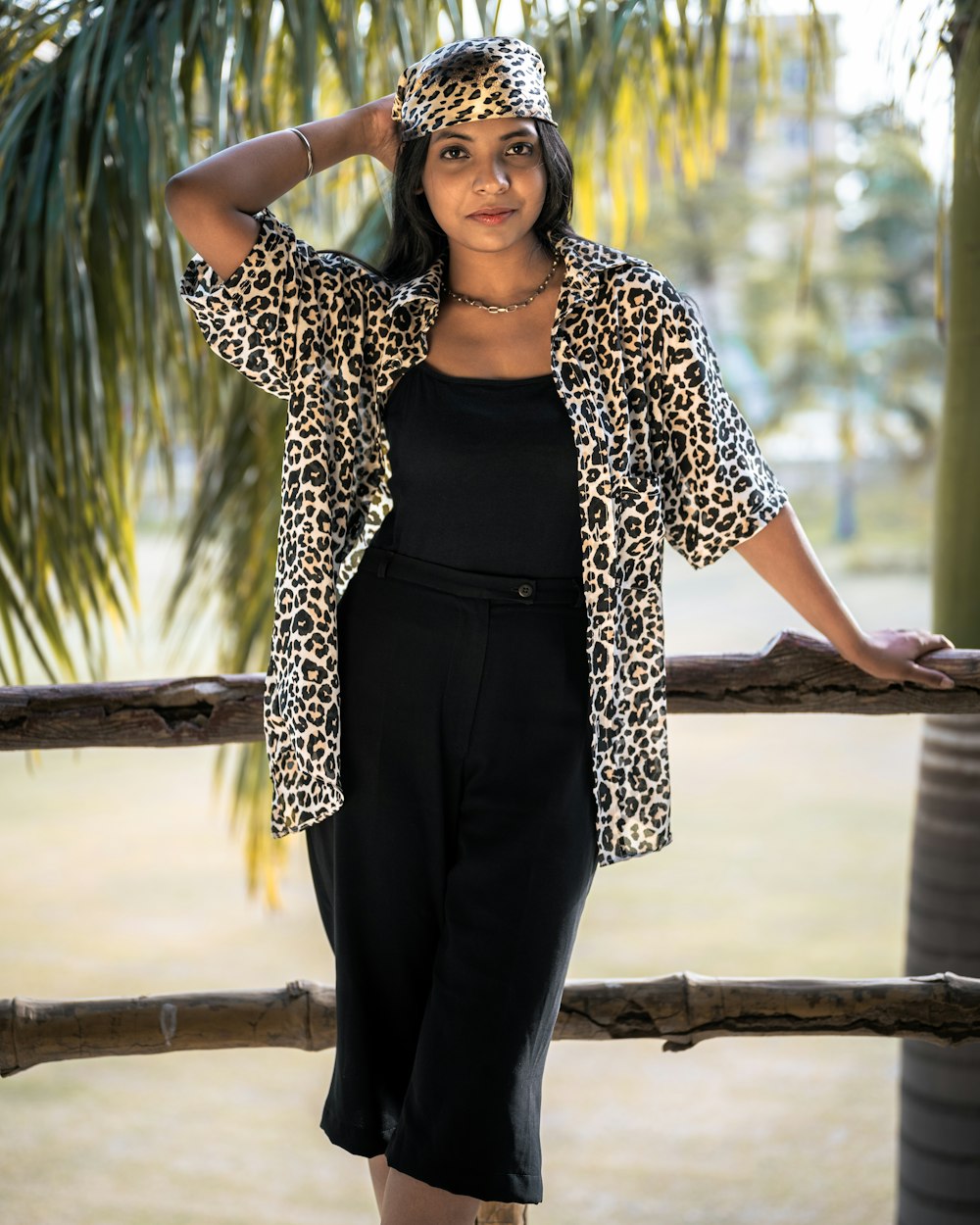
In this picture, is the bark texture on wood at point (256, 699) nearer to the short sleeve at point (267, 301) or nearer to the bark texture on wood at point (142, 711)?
the bark texture on wood at point (142, 711)

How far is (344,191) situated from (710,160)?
0.86m

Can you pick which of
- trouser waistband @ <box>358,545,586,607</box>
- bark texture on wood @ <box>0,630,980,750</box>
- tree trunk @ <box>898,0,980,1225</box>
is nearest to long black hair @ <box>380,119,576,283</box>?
trouser waistband @ <box>358,545,586,607</box>

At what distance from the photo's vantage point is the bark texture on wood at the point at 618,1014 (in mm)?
1958

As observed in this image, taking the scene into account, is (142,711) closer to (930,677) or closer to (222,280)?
(222,280)

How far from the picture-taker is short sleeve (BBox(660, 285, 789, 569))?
5.15 ft

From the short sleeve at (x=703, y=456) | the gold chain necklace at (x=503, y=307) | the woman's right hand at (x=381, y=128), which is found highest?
the woman's right hand at (x=381, y=128)

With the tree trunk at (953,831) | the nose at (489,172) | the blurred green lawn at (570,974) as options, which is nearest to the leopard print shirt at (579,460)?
the nose at (489,172)

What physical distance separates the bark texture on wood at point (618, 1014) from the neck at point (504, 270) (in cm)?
94

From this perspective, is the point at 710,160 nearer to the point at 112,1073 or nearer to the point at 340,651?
the point at 340,651

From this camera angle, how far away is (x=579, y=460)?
152cm

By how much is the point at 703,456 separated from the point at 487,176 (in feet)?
1.29

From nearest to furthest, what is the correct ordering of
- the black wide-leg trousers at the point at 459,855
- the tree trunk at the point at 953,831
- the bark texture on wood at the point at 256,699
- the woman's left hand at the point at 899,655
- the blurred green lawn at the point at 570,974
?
1. the black wide-leg trousers at the point at 459,855
2. the woman's left hand at the point at 899,655
3. the bark texture on wood at the point at 256,699
4. the tree trunk at the point at 953,831
5. the blurred green lawn at the point at 570,974

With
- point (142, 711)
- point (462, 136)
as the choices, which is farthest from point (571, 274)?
point (142, 711)

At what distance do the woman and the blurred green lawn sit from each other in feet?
0.51
